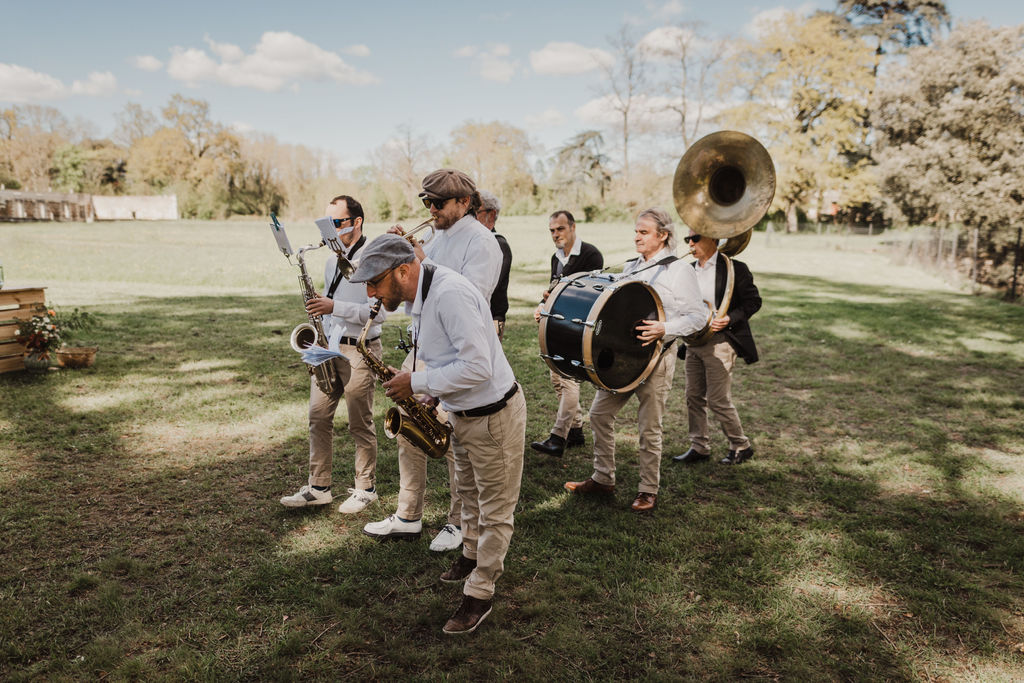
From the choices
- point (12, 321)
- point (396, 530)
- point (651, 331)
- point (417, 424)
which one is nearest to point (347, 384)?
point (396, 530)

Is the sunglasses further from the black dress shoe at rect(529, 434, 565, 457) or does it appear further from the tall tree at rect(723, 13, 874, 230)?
the tall tree at rect(723, 13, 874, 230)

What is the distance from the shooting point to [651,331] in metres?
4.78

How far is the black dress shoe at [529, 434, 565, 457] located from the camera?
21.0 ft

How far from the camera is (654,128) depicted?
5066 centimetres

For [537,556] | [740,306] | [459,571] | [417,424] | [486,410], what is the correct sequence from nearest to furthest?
[486,410]
[417,424]
[459,571]
[537,556]
[740,306]

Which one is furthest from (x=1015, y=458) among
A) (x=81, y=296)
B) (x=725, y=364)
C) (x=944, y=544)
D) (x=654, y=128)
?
(x=654, y=128)

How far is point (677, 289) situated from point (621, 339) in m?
0.69

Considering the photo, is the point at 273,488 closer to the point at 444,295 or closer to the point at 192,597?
the point at 192,597

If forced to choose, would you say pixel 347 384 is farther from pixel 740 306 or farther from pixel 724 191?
pixel 724 191

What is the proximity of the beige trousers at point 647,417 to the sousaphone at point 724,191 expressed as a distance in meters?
0.88

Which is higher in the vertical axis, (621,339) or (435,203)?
A: (435,203)

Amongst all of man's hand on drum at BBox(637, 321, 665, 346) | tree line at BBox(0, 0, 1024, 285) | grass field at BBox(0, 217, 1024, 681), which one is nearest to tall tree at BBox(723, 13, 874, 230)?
tree line at BBox(0, 0, 1024, 285)

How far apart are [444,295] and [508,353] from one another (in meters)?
7.19

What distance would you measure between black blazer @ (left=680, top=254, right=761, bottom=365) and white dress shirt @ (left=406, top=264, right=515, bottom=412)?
10.9 ft
